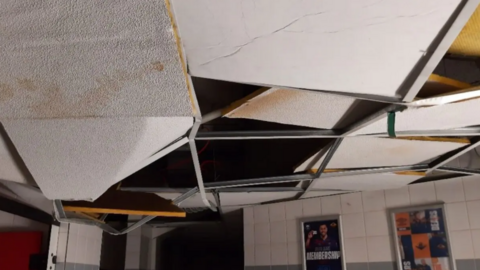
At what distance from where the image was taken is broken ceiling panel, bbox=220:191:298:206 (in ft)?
9.68

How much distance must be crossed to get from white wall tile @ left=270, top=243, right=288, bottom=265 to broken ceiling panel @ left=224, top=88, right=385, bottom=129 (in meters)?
1.82

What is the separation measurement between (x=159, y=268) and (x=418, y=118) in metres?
3.78

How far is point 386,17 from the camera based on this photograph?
3.08 feet

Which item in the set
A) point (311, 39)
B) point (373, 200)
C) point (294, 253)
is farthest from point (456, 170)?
point (311, 39)

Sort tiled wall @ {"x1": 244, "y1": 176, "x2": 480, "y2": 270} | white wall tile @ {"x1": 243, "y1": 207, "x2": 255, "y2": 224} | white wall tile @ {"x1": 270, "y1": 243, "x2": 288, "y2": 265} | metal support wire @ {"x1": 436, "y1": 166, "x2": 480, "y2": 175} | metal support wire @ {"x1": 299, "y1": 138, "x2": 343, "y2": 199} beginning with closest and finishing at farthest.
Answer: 1. metal support wire @ {"x1": 299, "y1": 138, "x2": 343, "y2": 199}
2. metal support wire @ {"x1": 436, "y1": 166, "x2": 480, "y2": 175}
3. tiled wall @ {"x1": 244, "y1": 176, "x2": 480, "y2": 270}
4. white wall tile @ {"x1": 270, "y1": 243, "x2": 288, "y2": 265}
5. white wall tile @ {"x1": 243, "y1": 207, "x2": 255, "y2": 224}

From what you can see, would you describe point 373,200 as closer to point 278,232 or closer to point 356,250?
point 356,250

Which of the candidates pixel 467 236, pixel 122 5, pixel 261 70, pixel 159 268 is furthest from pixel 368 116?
pixel 159 268

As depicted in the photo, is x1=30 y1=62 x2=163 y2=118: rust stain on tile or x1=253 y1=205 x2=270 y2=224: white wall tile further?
x1=253 y1=205 x2=270 y2=224: white wall tile

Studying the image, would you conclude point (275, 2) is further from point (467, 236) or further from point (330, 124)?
point (467, 236)

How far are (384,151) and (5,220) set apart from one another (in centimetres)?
263

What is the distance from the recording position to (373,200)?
302 cm

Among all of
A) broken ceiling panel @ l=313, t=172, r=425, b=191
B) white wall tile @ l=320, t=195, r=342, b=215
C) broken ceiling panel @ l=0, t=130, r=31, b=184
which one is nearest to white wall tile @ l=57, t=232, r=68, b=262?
broken ceiling panel @ l=0, t=130, r=31, b=184

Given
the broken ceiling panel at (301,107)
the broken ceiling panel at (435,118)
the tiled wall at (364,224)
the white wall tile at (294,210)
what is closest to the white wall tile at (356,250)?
the tiled wall at (364,224)

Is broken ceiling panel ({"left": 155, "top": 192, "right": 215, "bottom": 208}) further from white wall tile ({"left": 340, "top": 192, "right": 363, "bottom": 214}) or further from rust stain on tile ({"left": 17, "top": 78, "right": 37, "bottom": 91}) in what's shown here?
rust stain on tile ({"left": 17, "top": 78, "right": 37, "bottom": 91})
